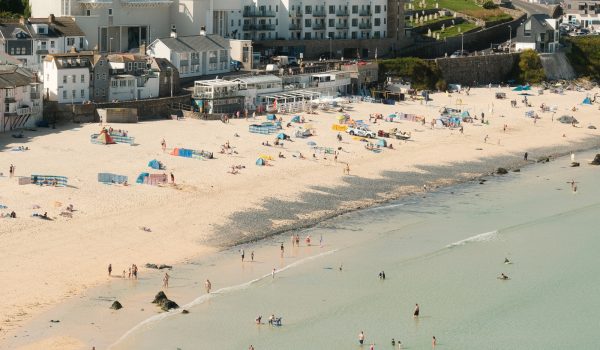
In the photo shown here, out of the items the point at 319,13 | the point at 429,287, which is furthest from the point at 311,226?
the point at 319,13

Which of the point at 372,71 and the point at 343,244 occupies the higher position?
the point at 372,71

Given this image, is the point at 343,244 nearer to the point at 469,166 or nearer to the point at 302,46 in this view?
the point at 469,166

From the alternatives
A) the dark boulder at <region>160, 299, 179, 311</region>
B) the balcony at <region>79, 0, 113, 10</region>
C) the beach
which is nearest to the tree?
the beach

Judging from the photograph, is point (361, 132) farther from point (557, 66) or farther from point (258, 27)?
point (557, 66)

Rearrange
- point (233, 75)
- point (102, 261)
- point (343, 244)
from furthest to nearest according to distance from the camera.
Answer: point (233, 75) → point (343, 244) → point (102, 261)


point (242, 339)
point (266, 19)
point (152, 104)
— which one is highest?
point (266, 19)

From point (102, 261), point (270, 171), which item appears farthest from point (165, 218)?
point (270, 171)
